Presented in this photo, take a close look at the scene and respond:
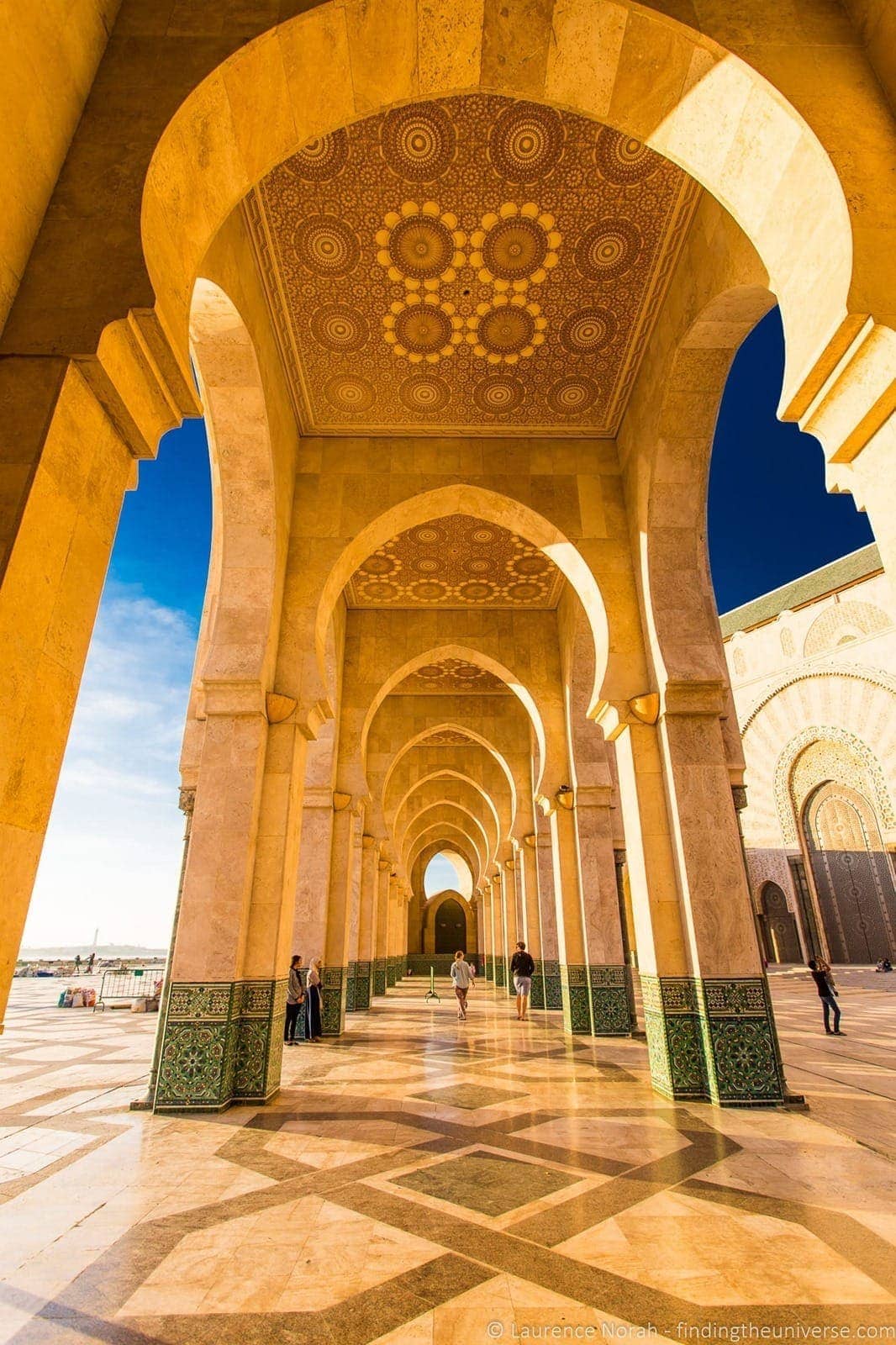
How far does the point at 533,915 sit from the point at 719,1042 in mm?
7090

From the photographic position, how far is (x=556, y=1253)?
7.98 ft

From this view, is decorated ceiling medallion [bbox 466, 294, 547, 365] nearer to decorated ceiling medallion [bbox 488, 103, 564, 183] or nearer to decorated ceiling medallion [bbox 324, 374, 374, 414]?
decorated ceiling medallion [bbox 488, 103, 564, 183]

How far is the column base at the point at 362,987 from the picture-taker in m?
11.7

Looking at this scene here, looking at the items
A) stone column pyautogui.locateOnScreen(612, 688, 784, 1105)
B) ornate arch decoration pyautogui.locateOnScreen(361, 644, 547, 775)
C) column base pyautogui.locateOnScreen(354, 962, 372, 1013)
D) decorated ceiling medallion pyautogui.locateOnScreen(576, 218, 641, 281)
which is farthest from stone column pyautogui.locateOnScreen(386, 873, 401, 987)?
decorated ceiling medallion pyautogui.locateOnScreen(576, 218, 641, 281)

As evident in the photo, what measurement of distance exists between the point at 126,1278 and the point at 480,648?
8.03m

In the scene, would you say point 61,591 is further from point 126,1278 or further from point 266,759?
point 266,759

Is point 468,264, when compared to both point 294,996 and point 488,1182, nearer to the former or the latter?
point 488,1182

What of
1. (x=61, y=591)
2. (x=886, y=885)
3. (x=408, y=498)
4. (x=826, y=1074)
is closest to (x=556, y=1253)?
(x=61, y=591)

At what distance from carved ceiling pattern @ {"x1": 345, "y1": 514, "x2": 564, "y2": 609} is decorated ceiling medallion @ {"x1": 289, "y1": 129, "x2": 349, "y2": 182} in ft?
11.9

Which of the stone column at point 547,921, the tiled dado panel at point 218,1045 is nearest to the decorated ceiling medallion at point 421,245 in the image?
the tiled dado panel at point 218,1045

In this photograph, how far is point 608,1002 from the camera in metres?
8.08

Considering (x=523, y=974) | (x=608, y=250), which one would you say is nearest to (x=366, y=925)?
(x=523, y=974)

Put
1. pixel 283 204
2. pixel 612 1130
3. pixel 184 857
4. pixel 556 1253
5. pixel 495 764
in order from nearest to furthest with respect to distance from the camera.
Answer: pixel 556 1253 → pixel 612 1130 → pixel 283 204 → pixel 184 857 → pixel 495 764

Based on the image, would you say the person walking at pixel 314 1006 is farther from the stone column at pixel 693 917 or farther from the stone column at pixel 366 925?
the stone column at pixel 693 917
